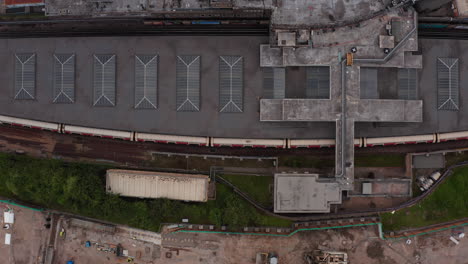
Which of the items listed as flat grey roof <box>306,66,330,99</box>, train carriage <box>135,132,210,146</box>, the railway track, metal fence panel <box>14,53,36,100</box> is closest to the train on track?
train carriage <box>135,132,210,146</box>

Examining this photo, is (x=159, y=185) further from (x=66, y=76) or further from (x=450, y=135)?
(x=450, y=135)

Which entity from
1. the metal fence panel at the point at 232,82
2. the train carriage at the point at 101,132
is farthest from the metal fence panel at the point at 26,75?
the metal fence panel at the point at 232,82

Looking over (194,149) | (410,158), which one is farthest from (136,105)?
(410,158)

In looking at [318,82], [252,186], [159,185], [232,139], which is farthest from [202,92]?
[252,186]

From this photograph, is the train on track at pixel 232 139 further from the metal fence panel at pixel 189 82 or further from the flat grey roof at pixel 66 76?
the metal fence panel at pixel 189 82

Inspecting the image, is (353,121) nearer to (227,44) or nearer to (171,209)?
(227,44)
